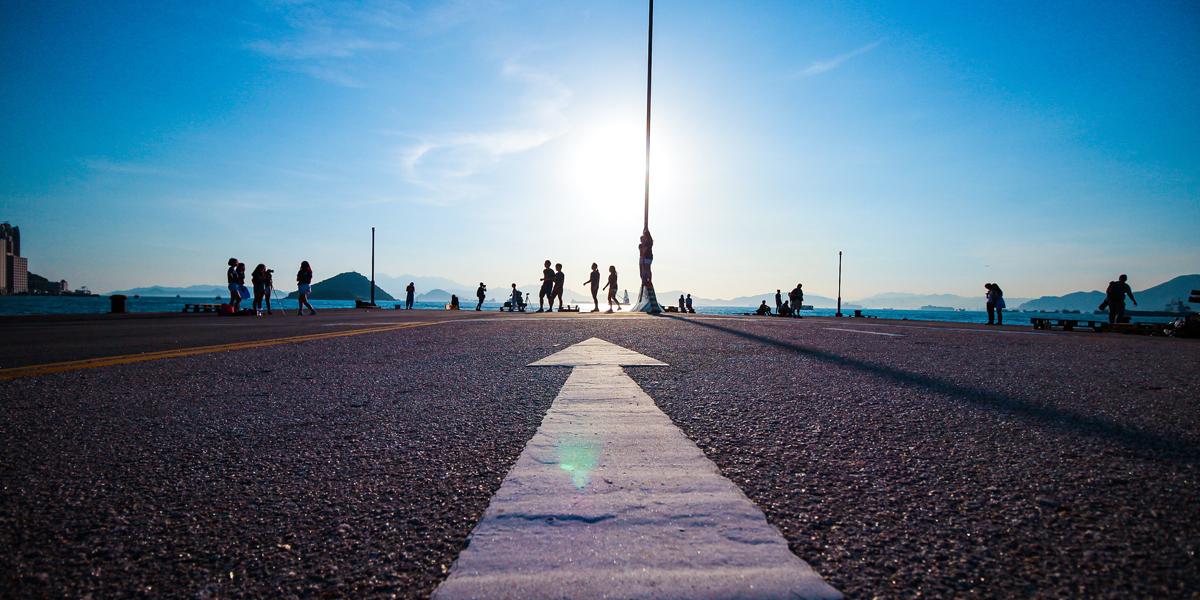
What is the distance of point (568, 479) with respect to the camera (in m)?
1.26

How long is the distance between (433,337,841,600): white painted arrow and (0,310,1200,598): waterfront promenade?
0.03 feet

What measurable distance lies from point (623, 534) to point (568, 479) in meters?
0.31

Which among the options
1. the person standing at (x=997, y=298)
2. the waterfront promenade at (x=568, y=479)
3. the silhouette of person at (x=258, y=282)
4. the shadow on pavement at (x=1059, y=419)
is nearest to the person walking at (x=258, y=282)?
the silhouette of person at (x=258, y=282)

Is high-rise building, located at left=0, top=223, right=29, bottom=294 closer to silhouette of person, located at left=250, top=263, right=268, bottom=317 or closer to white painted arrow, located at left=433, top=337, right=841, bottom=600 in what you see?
silhouette of person, located at left=250, top=263, right=268, bottom=317

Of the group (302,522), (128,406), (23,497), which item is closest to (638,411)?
(302,522)

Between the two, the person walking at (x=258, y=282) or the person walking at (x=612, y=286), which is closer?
the person walking at (x=258, y=282)

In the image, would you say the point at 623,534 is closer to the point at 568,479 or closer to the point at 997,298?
the point at 568,479

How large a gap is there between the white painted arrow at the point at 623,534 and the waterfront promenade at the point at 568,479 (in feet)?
0.03

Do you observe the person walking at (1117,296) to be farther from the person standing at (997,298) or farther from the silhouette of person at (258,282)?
the silhouette of person at (258,282)

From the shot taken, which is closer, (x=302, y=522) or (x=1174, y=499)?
(x=302, y=522)

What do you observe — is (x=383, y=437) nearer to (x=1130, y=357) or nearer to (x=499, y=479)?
(x=499, y=479)

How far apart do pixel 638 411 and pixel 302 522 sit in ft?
3.92

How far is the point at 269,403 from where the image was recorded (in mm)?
2408

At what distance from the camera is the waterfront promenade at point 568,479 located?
2.91 ft
